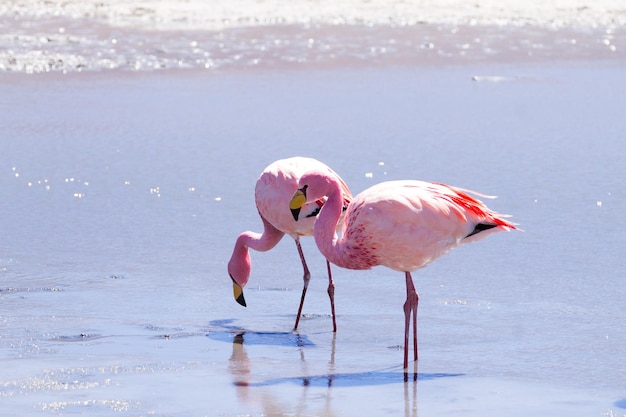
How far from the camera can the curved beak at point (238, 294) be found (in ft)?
18.1

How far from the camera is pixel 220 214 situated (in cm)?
712

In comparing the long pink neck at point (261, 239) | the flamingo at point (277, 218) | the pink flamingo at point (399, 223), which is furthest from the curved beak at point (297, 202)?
the long pink neck at point (261, 239)

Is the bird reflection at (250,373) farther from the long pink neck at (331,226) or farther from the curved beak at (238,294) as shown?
the long pink neck at (331,226)

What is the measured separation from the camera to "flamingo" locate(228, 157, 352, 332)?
5.57 meters

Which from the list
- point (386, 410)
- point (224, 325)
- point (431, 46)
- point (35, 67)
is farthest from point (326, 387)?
point (431, 46)

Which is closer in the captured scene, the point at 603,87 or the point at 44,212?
the point at 44,212

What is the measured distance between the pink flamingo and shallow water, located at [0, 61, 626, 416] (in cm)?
41

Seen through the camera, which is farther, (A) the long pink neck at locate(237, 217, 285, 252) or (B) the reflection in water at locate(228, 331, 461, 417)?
(A) the long pink neck at locate(237, 217, 285, 252)

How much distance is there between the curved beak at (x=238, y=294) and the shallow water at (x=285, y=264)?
0.40ft

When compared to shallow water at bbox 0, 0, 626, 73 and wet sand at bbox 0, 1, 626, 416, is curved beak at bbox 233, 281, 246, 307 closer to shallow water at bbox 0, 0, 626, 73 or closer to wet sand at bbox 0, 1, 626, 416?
wet sand at bbox 0, 1, 626, 416

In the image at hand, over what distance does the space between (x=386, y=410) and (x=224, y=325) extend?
132 cm

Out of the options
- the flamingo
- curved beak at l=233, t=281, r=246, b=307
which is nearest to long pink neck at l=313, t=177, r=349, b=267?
the flamingo

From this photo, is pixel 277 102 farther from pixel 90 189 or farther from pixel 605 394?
pixel 605 394

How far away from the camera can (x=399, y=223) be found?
4965 millimetres
